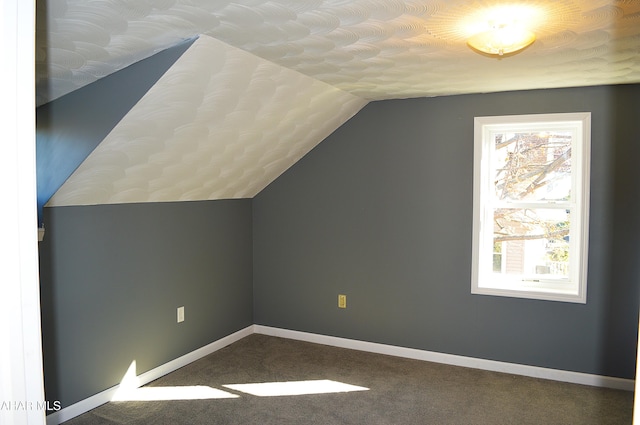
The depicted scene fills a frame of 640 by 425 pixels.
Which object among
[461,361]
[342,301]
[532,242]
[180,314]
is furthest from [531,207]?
[180,314]

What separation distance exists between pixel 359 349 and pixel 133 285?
195cm

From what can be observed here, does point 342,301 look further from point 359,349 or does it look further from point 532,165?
point 532,165

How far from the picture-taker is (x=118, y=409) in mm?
3072

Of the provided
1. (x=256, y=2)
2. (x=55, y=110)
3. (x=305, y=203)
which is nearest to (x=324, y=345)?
(x=305, y=203)

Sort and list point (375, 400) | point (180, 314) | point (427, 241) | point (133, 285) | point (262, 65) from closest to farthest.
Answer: point (262, 65) < point (375, 400) < point (133, 285) < point (180, 314) < point (427, 241)

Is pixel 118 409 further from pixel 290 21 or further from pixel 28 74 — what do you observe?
pixel 28 74

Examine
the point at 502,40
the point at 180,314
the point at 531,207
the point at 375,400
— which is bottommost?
the point at 375,400

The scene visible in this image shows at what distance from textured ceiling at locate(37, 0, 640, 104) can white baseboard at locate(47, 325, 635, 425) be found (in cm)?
185

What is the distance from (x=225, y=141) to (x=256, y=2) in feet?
4.97

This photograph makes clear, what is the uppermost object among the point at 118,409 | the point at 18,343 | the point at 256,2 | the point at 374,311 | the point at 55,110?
the point at 256,2

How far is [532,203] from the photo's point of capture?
3678mm

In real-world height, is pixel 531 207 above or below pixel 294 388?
above

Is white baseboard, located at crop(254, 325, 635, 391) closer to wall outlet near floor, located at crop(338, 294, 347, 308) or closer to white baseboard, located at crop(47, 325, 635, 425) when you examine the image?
white baseboard, located at crop(47, 325, 635, 425)

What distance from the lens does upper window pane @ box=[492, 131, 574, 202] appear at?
3615mm
